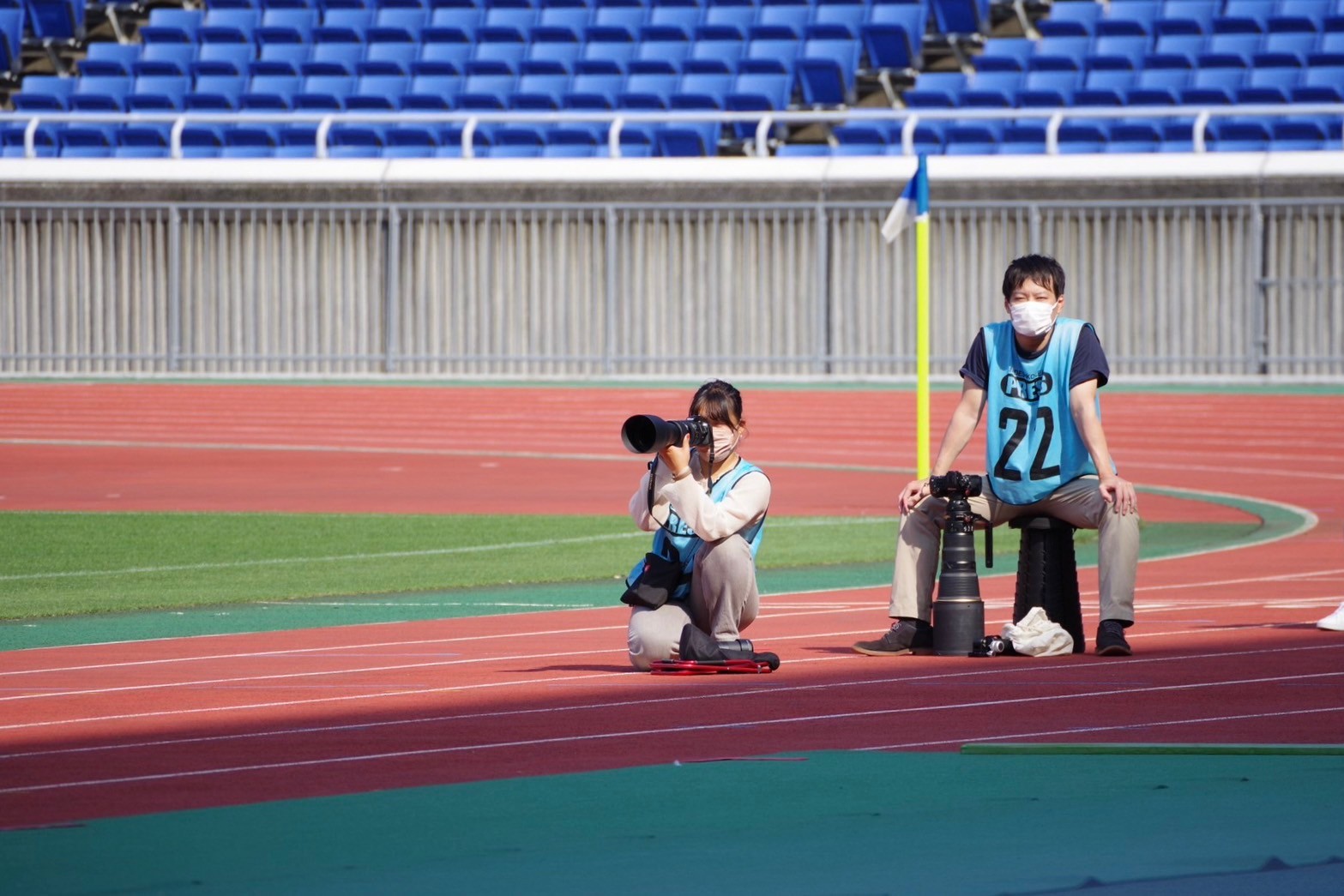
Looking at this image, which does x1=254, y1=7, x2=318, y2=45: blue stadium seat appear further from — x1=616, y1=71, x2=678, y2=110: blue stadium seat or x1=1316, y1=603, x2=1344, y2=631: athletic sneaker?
x1=1316, y1=603, x2=1344, y2=631: athletic sneaker

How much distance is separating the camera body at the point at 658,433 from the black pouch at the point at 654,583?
24.5 inches

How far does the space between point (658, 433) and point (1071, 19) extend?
76.1 feet

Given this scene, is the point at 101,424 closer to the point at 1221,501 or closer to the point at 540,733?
the point at 1221,501

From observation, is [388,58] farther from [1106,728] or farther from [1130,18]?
[1106,728]

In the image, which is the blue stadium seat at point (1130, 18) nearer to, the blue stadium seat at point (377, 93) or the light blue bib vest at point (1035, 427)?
the blue stadium seat at point (377, 93)

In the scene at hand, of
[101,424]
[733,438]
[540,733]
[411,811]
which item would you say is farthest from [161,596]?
[101,424]

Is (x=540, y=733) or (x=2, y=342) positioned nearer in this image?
(x=540, y=733)

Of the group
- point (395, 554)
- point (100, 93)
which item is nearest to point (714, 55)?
point (100, 93)

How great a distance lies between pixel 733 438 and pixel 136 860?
12.3ft

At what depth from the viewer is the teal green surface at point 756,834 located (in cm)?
494

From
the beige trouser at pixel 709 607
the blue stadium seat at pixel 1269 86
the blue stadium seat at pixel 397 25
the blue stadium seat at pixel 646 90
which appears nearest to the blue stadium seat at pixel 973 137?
the blue stadium seat at pixel 1269 86

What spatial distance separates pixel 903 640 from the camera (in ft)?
29.8

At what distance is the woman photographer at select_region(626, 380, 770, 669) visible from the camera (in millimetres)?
8219

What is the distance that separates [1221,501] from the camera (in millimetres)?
18031
